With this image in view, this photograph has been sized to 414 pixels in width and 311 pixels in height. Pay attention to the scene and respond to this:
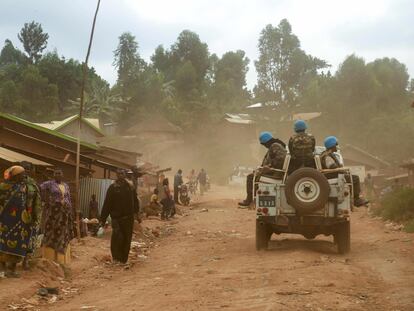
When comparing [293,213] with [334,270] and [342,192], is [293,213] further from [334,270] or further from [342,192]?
[334,270]

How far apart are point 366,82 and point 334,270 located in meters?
53.6

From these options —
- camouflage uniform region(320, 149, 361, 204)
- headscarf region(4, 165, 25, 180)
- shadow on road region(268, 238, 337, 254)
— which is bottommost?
shadow on road region(268, 238, 337, 254)

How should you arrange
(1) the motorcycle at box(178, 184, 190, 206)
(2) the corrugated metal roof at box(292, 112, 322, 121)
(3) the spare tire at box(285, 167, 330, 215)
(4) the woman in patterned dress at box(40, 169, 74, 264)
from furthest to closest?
(2) the corrugated metal roof at box(292, 112, 322, 121)
(1) the motorcycle at box(178, 184, 190, 206)
(3) the spare tire at box(285, 167, 330, 215)
(4) the woman in patterned dress at box(40, 169, 74, 264)

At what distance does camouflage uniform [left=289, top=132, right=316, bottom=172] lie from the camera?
11656 millimetres

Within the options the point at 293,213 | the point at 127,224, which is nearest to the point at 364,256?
the point at 293,213

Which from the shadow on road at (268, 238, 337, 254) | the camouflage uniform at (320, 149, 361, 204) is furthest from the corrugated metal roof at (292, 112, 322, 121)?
the camouflage uniform at (320, 149, 361, 204)

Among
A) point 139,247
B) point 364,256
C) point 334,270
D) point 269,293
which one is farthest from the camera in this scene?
point 139,247

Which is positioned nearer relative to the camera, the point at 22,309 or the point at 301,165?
the point at 22,309

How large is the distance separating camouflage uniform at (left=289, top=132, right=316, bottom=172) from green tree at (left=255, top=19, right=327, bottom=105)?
5769cm

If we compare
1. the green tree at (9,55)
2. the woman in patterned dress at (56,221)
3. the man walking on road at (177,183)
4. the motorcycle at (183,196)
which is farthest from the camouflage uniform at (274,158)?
the green tree at (9,55)

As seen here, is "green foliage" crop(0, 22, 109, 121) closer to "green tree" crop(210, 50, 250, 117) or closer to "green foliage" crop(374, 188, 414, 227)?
"green tree" crop(210, 50, 250, 117)

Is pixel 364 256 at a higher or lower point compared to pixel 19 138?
lower

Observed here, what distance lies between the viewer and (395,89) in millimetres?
61656

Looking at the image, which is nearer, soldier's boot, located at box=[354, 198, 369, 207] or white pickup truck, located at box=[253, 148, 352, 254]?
white pickup truck, located at box=[253, 148, 352, 254]
